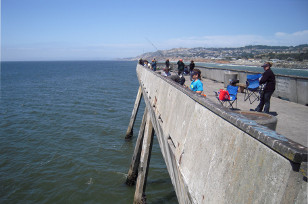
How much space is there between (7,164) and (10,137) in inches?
155

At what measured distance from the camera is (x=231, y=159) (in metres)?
2.33

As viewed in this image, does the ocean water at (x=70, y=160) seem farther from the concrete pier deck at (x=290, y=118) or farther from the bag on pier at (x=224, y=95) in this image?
the concrete pier deck at (x=290, y=118)

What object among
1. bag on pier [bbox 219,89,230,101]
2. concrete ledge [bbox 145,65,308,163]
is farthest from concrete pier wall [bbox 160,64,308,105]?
concrete ledge [bbox 145,65,308,163]

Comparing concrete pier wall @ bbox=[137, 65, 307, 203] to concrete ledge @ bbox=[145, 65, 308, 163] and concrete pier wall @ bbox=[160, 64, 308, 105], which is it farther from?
concrete pier wall @ bbox=[160, 64, 308, 105]

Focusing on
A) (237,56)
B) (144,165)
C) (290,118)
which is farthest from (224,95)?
(237,56)

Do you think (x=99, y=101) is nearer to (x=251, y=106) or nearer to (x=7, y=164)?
(x=7, y=164)

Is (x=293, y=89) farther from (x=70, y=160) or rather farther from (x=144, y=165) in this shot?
(x=70, y=160)

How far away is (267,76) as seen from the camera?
298 inches

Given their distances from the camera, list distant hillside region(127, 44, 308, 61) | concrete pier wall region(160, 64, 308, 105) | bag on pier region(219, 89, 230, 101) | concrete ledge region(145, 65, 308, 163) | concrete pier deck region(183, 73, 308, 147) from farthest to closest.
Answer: distant hillside region(127, 44, 308, 61), concrete pier wall region(160, 64, 308, 105), bag on pier region(219, 89, 230, 101), concrete pier deck region(183, 73, 308, 147), concrete ledge region(145, 65, 308, 163)

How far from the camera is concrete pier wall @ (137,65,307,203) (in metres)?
1.64

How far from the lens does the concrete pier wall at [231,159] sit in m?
1.64

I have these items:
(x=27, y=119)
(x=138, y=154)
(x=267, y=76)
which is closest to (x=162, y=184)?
(x=138, y=154)

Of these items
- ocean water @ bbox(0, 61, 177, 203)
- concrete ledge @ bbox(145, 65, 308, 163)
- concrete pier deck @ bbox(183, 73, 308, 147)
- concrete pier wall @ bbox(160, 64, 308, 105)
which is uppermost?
concrete ledge @ bbox(145, 65, 308, 163)

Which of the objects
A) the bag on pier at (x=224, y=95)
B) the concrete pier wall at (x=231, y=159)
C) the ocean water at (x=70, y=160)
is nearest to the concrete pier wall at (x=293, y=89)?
the bag on pier at (x=224, y=95)
